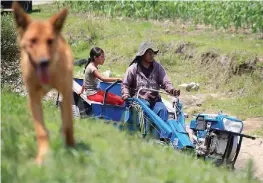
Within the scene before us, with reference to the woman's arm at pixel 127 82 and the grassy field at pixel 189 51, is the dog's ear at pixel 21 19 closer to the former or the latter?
the woman's arm at pixel 127 82

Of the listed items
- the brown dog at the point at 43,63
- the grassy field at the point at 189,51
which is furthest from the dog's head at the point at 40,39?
the grassy field at the point at 189,51

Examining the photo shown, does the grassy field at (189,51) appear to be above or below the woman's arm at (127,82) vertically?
below

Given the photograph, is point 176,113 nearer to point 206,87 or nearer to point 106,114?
point 106,114

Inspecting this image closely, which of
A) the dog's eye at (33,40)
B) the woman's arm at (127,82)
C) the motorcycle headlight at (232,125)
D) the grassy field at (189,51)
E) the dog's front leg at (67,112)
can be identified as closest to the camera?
the dog's eye at (33,40)

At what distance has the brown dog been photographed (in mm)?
4207

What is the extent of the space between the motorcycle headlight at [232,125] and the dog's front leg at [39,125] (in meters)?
4.71

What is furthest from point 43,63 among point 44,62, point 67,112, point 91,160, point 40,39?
point 91,160

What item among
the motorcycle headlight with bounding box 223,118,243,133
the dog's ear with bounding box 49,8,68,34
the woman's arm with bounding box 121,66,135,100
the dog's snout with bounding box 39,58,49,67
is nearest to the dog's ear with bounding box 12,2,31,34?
the dog's ear with bounding box 49,8,68,34

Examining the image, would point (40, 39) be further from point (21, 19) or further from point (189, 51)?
point (189, 51)

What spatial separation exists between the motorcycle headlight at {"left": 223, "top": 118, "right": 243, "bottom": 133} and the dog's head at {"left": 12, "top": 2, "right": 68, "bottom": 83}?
192 inches

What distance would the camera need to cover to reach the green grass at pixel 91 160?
13.5 feet

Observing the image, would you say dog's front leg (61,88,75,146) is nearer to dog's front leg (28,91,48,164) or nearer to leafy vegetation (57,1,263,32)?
dog's front leg (28,91,48,164)

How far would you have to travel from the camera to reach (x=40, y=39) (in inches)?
167

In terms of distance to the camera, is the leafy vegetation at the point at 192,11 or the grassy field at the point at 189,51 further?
the leafy vegetation at the point at 192,11
